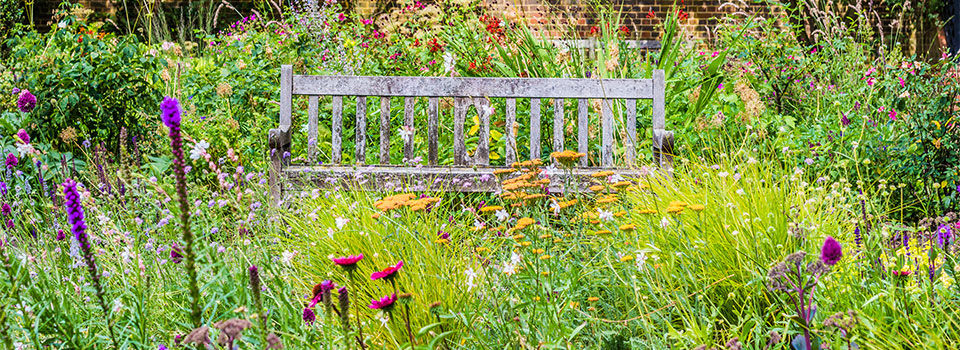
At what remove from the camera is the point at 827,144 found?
3.66 metres

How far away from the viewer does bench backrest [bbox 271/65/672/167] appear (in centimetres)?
386

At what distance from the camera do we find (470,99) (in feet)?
13.0

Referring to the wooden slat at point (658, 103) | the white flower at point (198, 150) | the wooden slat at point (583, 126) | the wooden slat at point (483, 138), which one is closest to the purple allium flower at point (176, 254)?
the white flower at point (198, 150)

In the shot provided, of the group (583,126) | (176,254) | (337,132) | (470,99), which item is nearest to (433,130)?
(470,99)

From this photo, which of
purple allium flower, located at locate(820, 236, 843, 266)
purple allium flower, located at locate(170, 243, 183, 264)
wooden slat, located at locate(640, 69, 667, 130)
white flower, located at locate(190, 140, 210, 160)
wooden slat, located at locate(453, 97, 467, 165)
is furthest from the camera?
wooden slat, located at locate(453, 97, 467, 165)

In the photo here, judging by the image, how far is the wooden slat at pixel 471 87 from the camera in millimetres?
3859

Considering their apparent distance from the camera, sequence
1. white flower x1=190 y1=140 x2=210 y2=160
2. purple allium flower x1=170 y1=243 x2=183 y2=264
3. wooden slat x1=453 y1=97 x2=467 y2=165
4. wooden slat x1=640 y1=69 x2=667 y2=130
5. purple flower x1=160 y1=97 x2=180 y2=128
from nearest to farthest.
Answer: purple flower x1=160 y1=97 x2=180 y2=128
purple allium flower x1=170 y1=243 x2=183 y2=264
white flower x1=190 y1=140 x2=210 y2=160
wooden slat x1=640 y1=69 x2=667 y2=130
wooden slat x1=453 y1=97 x2=467 y2=165

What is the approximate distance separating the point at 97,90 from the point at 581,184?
8.47 feet

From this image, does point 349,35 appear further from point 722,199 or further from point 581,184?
point 722,199

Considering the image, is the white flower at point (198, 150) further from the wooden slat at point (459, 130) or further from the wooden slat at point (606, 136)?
the wooden slat at point (606, 136)

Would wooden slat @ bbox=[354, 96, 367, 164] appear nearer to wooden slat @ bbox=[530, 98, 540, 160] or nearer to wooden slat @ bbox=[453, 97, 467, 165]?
wooden slat @ bbox=[453, 97, 467, 165]

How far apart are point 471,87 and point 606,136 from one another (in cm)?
67

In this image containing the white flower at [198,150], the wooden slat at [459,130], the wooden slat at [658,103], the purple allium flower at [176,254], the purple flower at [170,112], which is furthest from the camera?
the wooden slat at [459,130]

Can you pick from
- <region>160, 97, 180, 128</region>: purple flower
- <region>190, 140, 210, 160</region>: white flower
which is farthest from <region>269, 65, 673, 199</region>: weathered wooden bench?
<region>160, 97, 180, 128</region>: purple flower
